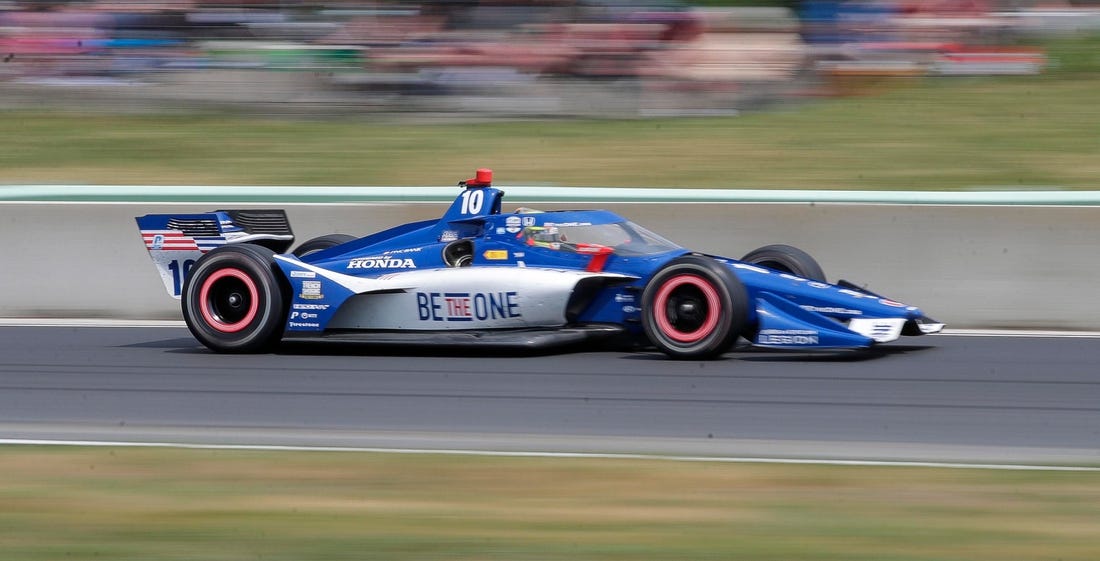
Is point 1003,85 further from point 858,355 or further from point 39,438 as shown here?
point 39,438

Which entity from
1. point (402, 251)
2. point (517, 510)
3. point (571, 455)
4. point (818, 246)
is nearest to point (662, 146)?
point (818, 246)

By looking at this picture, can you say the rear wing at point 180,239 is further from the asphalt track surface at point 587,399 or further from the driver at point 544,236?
the driver at point 544,236

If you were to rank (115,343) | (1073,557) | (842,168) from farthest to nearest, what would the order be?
(842,168) < (115,343) < (1073,557)

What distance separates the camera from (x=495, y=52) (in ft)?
52.7

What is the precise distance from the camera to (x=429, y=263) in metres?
9.34

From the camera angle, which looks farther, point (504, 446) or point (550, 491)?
point (504, 446)

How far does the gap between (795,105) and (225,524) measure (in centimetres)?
1228

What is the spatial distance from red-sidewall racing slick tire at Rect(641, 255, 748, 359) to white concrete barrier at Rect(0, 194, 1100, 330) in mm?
1941

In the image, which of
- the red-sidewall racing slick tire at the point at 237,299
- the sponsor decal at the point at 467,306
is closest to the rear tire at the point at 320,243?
the red-sidewall racing slick tire at the point at 237,299

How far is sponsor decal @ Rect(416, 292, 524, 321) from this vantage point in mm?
9047

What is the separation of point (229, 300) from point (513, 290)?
6.43 ft

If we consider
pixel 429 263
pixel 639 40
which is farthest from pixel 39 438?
pixel 639 40

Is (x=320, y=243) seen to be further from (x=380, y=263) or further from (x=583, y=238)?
(x=583, y=238)

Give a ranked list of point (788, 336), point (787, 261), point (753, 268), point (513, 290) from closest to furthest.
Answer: point (788, 336)
point (753, 268)
point (513, 290)
point (787, 261)
